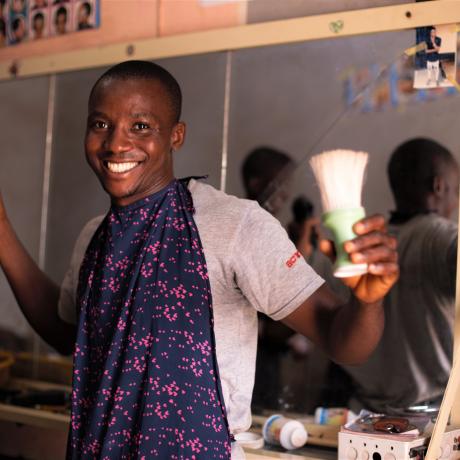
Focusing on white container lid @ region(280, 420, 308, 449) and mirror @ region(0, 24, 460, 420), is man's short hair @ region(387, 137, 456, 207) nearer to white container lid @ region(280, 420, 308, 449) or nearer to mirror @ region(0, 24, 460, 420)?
mirror @ region(0, 24, 460, 420)

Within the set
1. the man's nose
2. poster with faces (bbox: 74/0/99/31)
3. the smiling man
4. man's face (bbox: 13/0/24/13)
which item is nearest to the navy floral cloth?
the smiling man

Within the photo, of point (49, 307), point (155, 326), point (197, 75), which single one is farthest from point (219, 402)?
point (197, 75)

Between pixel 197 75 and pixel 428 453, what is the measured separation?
110cm

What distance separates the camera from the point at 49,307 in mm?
1700

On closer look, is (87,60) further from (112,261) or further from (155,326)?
(155,326)

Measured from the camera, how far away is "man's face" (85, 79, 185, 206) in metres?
1.39

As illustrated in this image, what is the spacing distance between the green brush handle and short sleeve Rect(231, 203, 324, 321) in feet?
0.81

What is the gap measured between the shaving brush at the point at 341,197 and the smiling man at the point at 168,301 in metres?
0.17

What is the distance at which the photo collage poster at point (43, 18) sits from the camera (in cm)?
213

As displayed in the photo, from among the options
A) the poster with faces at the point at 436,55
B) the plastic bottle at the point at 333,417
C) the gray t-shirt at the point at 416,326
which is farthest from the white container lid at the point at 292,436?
the poster with faces at the point at 436,55

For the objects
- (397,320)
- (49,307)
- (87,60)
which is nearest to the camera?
(49,307)

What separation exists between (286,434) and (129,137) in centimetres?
68

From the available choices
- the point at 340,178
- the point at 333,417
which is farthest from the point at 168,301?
the point at 333,417

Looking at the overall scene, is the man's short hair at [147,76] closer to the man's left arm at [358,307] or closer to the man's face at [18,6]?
the man's left arm at [358,307]
